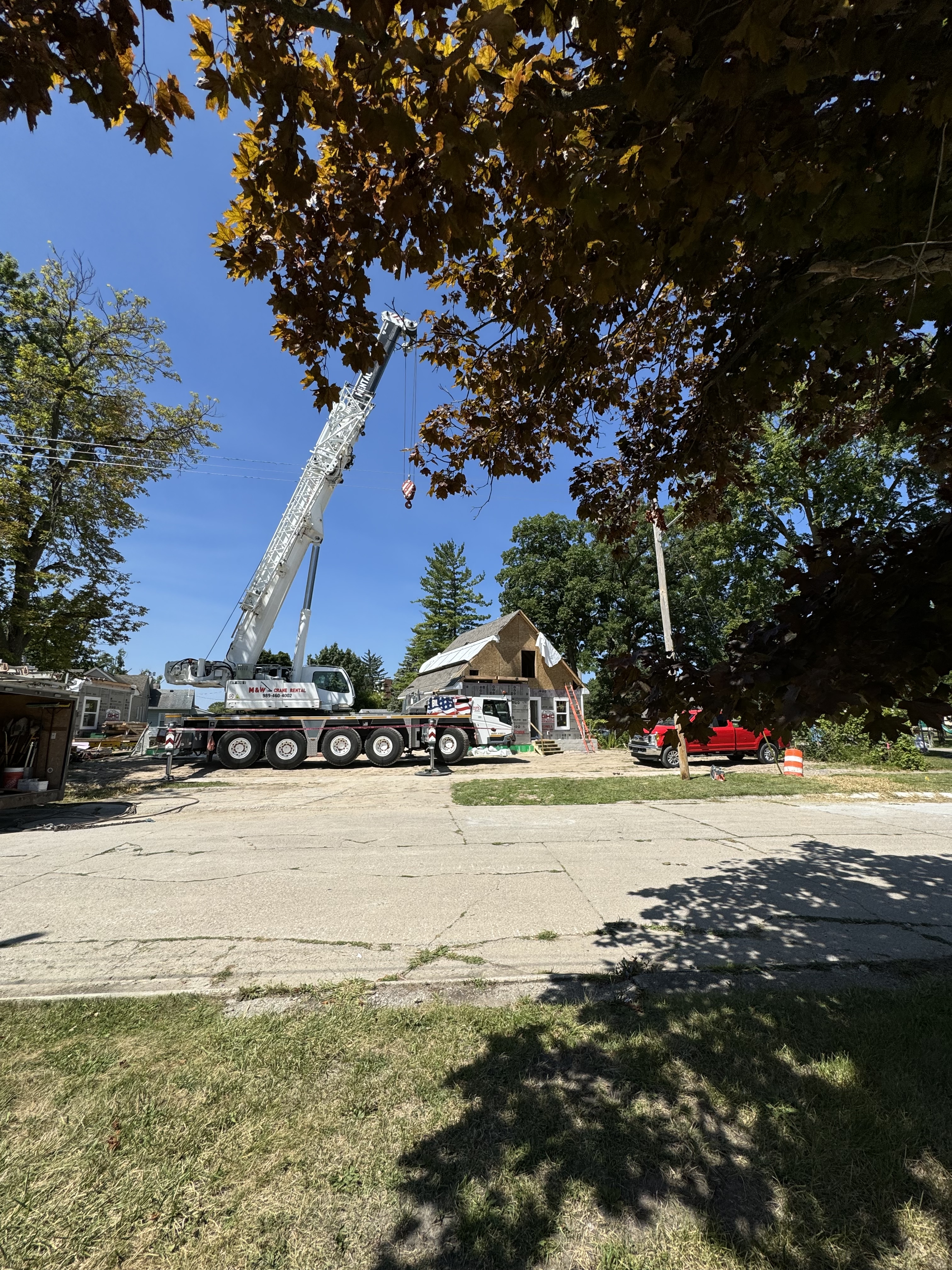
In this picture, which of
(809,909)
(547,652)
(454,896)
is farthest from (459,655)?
(809,909)

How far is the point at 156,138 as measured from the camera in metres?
2.17

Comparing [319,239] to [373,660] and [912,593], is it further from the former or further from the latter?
[373,660]

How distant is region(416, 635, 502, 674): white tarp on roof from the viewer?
95.7 ft

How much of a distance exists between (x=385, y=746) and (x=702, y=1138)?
15839 mm

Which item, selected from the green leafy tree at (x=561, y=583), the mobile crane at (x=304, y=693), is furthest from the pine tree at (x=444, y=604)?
the mobile crane at (x=304, y=693)

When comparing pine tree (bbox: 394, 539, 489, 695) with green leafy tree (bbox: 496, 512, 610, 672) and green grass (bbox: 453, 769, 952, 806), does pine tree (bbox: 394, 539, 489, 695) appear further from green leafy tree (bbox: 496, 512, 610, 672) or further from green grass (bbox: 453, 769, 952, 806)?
green grass (bbox: 453, 769, 952, 806)

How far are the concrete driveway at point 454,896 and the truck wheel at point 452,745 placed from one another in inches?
313

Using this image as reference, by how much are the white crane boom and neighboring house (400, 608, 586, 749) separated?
37.3 ft

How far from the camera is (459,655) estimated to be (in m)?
30.9

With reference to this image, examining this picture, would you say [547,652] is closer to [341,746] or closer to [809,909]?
[341,746]

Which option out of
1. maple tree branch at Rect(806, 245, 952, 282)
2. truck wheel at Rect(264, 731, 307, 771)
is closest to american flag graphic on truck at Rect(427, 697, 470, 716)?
truck wheel at Rect(264, 731, 307, 771)

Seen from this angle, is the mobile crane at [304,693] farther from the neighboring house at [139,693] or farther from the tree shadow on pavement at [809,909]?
the neighboring house at [139,693]

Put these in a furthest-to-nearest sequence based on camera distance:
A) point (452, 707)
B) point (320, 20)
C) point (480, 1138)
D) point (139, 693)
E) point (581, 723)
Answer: point (139, 693)
point (581, 723)
point (452, 707)
point (480, 1138)
point (320, 20)

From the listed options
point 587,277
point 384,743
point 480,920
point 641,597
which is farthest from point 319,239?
point 641,597
